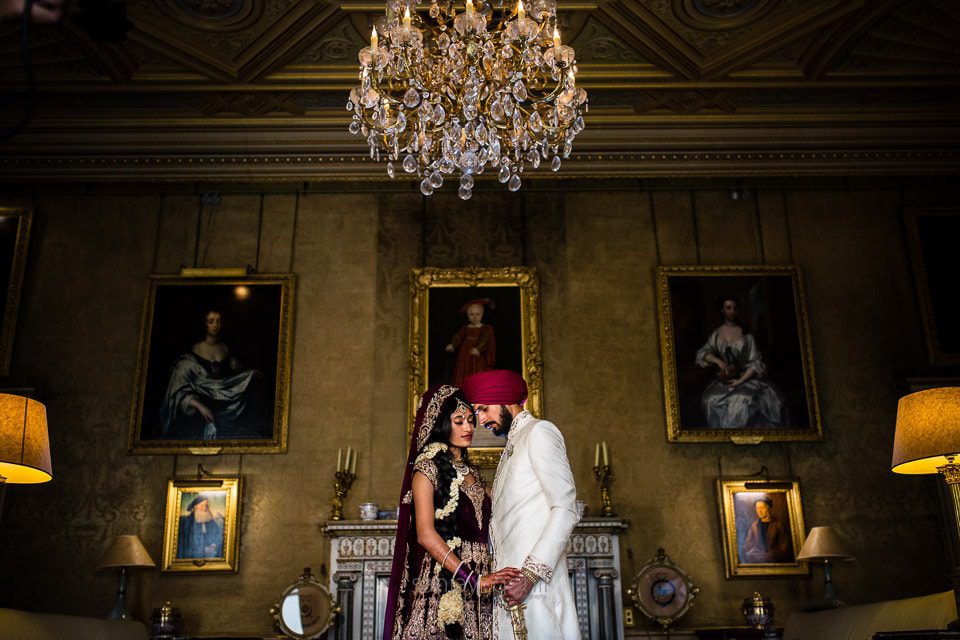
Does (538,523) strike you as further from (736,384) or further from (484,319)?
(736,384)

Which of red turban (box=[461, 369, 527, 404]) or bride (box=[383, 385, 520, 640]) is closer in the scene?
bride (box=[383, 385, 520, 640])

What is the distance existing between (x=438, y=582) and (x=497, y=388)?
83cm

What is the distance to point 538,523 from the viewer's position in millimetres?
3564

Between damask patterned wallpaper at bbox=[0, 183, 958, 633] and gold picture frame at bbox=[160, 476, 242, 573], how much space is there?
0.11 meters

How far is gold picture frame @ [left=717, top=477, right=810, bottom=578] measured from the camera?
7.61 m

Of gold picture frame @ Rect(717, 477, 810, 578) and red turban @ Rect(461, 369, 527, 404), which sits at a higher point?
red turban @ Rect(461, 369, 527, 404)

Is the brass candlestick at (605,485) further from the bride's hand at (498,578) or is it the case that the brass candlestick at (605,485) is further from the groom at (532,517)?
the bride's hand at (498,578)

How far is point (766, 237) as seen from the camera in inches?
345

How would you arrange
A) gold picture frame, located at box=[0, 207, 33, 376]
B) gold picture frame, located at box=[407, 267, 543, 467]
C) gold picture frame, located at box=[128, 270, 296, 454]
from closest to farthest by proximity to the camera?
1. gold picture frame, located at box=[128, 270, 296, 454]
2. gold picture frame, located at box=[407, 267, 543, 467]
3. gold picture frame, located at box=[0, 207, 33, 376]

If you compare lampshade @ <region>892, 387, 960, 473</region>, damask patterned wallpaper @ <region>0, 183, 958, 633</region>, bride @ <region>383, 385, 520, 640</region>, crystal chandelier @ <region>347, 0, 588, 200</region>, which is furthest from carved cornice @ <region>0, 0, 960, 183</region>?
bride @ <region>383, 385, 520, 640</region>

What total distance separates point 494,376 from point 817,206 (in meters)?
6.16

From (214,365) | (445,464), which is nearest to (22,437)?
(445,464)

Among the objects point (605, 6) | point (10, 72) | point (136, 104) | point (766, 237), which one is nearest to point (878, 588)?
point (766, 237)

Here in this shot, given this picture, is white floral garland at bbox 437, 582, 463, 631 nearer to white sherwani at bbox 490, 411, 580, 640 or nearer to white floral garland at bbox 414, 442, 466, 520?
white sherwani at bbox 490, 411, 580, 640
